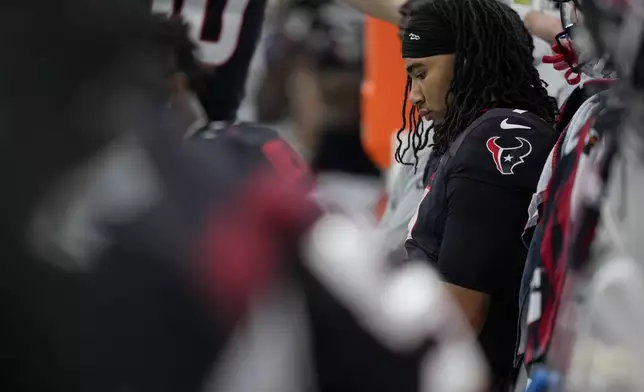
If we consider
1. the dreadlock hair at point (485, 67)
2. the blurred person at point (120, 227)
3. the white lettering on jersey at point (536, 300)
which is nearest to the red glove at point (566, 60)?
the dreadlock hair at point (485, 67)

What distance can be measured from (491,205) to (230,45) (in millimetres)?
610

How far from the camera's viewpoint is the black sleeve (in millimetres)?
1362

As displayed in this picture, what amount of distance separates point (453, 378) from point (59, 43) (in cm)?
29

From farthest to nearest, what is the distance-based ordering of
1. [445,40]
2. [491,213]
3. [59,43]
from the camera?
[445,40], [491,213], [59,43]

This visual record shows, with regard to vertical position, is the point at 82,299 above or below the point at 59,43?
below

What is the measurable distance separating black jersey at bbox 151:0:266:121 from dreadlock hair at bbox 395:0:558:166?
0.34 meters

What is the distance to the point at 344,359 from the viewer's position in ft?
1.67

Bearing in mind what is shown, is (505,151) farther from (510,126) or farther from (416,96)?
(416,96)

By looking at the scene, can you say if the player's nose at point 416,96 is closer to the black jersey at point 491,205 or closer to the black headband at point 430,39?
the black headband at point 430,39

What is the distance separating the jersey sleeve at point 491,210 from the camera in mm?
1365

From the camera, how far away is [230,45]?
1.68 m

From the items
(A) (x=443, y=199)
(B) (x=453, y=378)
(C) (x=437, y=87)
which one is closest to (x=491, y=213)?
(A) (x=443, y=199)

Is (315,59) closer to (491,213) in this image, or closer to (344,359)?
(491,213)

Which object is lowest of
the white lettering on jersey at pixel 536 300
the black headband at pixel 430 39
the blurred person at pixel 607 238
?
the white lettering on jersey at pixel 536 300
